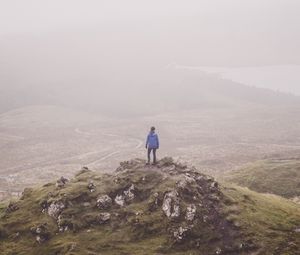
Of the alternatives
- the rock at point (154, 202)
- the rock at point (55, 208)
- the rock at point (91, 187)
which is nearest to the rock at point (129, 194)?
the rock at point (154, 202)

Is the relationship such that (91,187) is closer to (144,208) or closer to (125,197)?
(125,197)

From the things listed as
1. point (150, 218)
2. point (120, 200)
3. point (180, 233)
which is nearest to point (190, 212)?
point (180, 233)

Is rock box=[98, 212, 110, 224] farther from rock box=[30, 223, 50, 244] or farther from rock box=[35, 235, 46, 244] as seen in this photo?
rock box=[35, 235, 46, 244]

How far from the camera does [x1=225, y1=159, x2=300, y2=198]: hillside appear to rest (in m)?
54.5

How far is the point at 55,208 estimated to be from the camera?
1271 inches

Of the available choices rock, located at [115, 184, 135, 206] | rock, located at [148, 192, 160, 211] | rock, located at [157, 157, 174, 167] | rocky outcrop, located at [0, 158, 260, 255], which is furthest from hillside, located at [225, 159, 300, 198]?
rock, located at [115, 184, 135, 206]

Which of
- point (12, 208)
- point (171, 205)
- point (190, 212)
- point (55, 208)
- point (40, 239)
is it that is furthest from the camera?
point (12, 208)

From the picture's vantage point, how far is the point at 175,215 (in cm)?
2973

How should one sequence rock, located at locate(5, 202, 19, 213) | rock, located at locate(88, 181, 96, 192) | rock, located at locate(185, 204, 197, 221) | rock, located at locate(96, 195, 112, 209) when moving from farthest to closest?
rock, located at locate(5, 202, 19, 213) < rock, located at locate(88, 181, 96, 192) < rock, located at locate(96, 195, 112, 209) < rock, located at locate(185, 204, 197, 221)

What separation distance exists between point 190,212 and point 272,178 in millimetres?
31304

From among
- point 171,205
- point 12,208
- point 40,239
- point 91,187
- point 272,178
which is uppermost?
point 91,187

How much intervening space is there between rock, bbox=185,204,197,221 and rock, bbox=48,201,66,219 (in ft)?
26.4

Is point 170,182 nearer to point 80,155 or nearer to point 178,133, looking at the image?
point 80,155

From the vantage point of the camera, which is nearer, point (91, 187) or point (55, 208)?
point (55, 208)
